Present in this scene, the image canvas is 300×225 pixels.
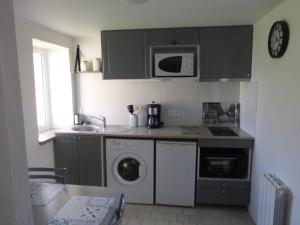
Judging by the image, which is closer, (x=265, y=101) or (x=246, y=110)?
(x=265, y=101)

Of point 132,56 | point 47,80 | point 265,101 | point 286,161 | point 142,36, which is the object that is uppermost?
point 142,36

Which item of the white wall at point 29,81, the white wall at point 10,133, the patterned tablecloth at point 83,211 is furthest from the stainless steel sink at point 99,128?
the white wall at point 10,133

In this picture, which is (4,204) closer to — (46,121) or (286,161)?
(286,161)

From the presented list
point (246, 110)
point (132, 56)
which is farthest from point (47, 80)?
point (246, 110)

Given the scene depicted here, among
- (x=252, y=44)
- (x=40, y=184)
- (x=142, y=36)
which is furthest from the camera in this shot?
(x=142, y=36)

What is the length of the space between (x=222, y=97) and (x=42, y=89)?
8.36 ft

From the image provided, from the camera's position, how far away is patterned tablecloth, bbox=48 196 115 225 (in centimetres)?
119

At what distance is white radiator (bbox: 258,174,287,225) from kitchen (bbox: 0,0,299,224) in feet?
0.19

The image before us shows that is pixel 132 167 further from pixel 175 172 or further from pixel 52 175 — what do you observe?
pixel 52 175

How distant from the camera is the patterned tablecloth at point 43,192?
141 cm

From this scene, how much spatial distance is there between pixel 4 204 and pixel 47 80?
3010 millimetres

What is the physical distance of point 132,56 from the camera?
2.90 meters

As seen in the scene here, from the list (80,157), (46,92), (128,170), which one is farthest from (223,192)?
(46,92)

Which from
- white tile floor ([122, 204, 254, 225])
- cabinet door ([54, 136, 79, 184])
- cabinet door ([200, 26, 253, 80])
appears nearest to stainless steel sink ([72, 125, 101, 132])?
cabinet door ([54, 136, 79, 184])
